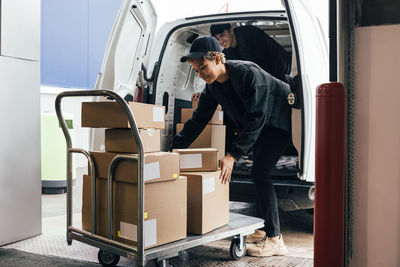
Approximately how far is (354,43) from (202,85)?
10.6 feet

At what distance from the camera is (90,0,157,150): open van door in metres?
3.44

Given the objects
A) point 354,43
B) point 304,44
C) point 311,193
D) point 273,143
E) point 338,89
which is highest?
point 304,44

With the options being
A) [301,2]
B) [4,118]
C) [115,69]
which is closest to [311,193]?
[301,2]

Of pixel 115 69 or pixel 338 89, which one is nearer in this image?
pixel 338 89

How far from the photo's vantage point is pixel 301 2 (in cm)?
298

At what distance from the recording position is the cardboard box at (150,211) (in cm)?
233

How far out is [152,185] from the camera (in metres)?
2.33

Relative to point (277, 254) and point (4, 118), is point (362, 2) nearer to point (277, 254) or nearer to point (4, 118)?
point (277, 254)

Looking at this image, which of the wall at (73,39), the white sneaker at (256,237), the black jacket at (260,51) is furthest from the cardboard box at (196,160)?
the wall at (73,39)

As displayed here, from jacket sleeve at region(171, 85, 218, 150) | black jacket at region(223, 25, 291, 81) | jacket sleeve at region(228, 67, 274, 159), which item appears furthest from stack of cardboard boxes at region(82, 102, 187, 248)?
black jacket at region(223, 25, 291, 81)

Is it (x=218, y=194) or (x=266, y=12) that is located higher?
(x=266, y=12)

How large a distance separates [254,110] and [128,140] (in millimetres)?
843

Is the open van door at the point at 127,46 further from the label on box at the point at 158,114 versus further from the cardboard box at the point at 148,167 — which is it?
the cardboard box at the point at 148,167

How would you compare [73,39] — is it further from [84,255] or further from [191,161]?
[191,161]
